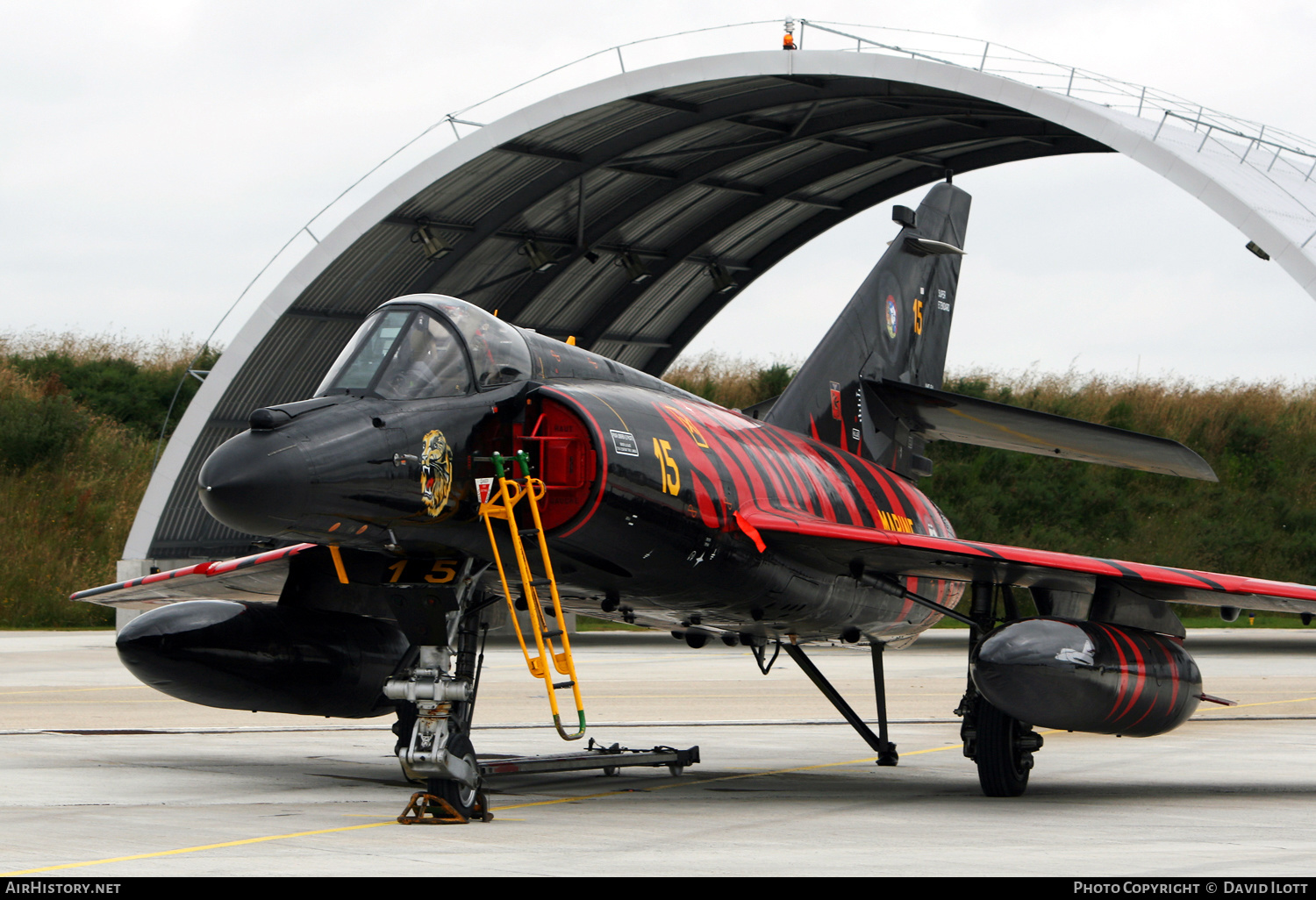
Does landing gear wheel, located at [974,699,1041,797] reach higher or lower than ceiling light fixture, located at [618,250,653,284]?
lower

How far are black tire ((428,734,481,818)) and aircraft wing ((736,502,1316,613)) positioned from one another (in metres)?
2.57

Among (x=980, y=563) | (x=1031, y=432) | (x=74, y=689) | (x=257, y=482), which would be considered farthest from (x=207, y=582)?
(x=74, y=689)

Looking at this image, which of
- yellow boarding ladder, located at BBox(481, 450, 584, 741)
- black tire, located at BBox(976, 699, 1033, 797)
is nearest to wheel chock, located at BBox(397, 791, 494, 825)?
yellow boarding ladder, located at BBox(481, 450, 584, 741)

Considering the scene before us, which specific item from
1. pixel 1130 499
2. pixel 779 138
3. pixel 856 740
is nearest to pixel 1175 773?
pixel 856 740

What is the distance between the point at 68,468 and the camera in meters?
37.5

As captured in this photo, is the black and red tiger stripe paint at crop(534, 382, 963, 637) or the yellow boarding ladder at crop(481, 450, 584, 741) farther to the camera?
the black and red tiger stripe paint at crop(534, 382, 963, 637)

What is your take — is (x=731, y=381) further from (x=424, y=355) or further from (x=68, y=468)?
(x=424, y=355)

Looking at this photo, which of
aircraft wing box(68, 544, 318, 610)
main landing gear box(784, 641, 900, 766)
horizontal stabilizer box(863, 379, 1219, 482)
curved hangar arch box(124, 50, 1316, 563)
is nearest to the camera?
aircraft wing box(68, 544, 318, 610)

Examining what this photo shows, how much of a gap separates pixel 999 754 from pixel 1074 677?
134 centimetres

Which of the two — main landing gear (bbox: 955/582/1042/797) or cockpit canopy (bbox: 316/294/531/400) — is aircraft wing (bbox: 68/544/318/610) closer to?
cockpit canopy (bbox: 316/294/531/400)

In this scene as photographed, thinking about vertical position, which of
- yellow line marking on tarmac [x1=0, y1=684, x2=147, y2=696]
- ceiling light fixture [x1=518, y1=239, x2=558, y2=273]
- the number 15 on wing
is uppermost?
ceiling light fixture [x1=518, y1=239, x2=558, y2=273]

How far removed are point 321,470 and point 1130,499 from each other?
36373 mm

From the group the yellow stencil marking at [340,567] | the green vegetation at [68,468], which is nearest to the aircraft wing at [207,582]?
the yellow stencil marking at [340,567]

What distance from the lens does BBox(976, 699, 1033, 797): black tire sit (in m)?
10.1
